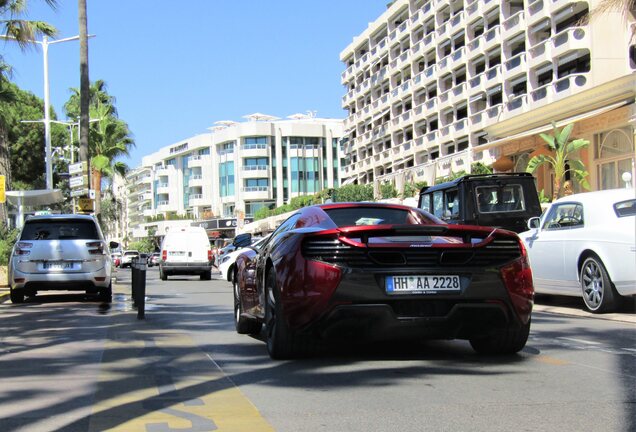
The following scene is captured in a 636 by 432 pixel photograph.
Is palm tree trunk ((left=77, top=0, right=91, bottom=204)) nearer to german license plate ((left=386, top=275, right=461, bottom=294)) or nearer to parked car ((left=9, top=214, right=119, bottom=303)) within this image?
parked car ((left=9, top=214, right=119, bottom=303))

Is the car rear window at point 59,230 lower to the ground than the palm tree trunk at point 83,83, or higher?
lower

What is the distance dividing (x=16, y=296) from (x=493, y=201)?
9.28 m

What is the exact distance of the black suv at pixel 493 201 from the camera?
1482 centimetres

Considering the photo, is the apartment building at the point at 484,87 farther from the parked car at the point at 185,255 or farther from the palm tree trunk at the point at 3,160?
the palm tree trunk at the point at 3,160

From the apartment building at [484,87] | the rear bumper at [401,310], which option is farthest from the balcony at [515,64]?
the rear bumper at [401,310]

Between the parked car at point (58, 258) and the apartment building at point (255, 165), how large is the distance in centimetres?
7815

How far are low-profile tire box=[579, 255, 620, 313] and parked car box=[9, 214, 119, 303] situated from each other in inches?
342

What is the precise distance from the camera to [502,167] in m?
36.4

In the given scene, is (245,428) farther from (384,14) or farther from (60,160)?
(384,14)

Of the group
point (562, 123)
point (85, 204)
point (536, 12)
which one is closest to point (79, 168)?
point (85, 204)

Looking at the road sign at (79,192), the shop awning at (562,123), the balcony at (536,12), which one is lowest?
the road sign at (79,192)

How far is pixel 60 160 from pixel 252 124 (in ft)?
142

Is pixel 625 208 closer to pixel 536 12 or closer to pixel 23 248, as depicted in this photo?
pixel 23 248

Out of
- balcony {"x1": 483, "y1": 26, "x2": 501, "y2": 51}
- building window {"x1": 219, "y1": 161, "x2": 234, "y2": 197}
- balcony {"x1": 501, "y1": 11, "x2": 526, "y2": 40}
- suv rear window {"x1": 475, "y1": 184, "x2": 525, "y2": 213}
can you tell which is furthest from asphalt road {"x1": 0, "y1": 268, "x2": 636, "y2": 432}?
building window {"x1": 219, "y1": 161, "x2": 234, "y2": 197}
